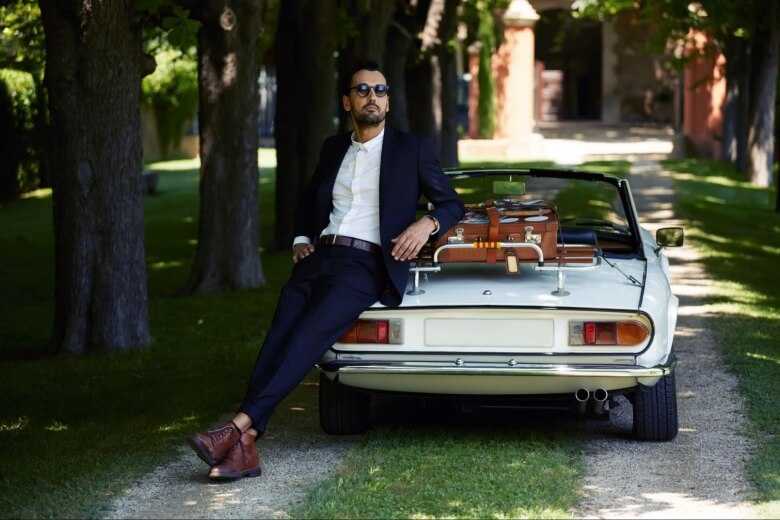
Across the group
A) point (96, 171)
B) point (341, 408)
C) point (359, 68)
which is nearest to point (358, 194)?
point (359, 68)

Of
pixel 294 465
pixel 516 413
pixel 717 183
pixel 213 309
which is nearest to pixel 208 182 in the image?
pixel 213 309

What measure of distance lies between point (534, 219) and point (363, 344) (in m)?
1.03

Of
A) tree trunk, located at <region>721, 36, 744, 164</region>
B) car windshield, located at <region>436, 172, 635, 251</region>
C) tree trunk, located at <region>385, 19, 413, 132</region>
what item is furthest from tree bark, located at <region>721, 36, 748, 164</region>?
car windshield, located at <region>436, 172, 635, 251</region>

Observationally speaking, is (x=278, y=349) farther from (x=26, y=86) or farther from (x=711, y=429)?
(x=26, y=86)

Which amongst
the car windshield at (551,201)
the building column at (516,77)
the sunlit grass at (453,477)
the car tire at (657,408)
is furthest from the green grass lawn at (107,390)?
the building column at (516,77)

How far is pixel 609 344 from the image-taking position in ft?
23.0

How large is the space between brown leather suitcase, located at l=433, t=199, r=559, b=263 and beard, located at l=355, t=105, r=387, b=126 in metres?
0.62

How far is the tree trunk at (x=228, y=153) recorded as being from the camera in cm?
1480

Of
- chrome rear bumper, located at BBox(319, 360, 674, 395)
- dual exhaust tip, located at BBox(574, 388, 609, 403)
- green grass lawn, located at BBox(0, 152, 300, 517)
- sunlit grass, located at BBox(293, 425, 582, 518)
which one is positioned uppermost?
chrome rear bumper, located at BBox(319, 360, 674, 395)

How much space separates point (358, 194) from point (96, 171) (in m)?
A: 3.91

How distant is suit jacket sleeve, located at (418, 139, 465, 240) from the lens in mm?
7457

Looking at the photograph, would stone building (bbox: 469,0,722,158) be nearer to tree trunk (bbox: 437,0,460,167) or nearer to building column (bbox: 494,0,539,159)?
building column (bbox: 494,0,539,159)

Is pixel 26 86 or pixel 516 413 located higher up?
pixel 26 86

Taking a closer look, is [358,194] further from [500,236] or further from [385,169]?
[500,236]
